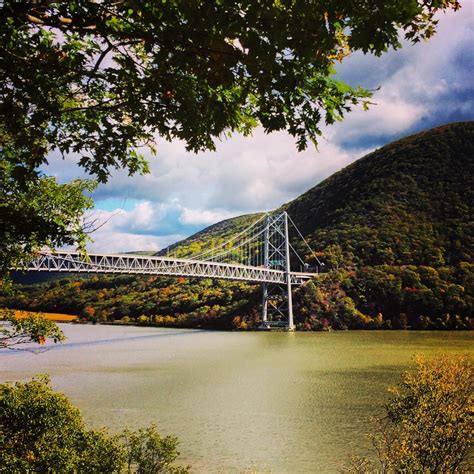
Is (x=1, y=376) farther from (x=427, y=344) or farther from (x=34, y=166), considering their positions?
(x=427, y=344)

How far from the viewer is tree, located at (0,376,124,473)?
8148mm

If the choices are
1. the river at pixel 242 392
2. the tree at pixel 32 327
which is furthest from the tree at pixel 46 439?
the river at pixel 242 392

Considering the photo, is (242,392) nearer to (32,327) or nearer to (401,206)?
(32,327)

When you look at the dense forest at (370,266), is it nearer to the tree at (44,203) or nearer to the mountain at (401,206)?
the mountain at (401,206)

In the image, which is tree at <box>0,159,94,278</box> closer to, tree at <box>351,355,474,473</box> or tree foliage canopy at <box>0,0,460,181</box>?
tree foliage canopy at <box>0,0,460,181</box>

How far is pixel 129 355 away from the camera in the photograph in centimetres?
3328

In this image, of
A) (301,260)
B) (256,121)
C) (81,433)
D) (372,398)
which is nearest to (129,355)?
(372,398)

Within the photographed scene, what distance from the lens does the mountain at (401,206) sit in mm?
65938

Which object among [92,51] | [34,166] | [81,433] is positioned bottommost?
→ [81,433]

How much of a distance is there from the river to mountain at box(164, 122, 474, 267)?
3038 centimetres

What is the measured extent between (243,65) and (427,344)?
35.0 m

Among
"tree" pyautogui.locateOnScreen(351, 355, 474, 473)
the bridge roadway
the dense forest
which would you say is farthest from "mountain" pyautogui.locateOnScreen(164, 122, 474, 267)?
"tree" pyautogui.locateOnScreen(351, 355, 474, 473)

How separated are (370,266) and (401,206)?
71.2ft

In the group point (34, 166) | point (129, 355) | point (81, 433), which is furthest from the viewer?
point (129, 355)
